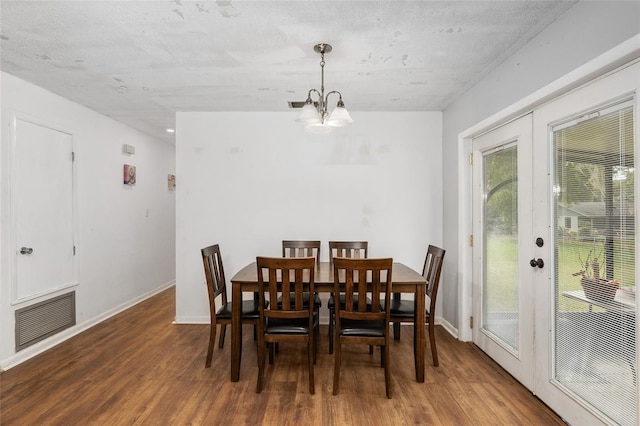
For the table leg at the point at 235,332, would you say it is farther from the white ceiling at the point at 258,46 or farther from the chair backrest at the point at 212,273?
the white ceiling at the point at 258,46

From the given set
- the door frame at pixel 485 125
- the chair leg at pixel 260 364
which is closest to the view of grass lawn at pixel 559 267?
the door frame at pixel 485 125

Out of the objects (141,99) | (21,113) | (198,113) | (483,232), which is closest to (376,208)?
(483,232)

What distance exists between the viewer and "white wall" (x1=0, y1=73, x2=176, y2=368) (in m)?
2.66

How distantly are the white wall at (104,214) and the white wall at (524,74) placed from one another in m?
4.02

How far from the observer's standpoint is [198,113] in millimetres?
3748

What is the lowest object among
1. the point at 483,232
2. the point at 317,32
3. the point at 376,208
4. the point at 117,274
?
the point at 117,274

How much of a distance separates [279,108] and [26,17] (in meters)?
2.15

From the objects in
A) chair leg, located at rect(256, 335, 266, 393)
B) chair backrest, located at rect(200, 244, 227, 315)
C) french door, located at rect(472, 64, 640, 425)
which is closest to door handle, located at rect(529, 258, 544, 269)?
french door, located at rect(472, 64, 640, 425)

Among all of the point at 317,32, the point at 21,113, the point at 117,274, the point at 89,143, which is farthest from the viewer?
the point at 117,274

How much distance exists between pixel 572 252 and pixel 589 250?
12cm

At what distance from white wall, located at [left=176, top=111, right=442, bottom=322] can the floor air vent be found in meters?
1.04

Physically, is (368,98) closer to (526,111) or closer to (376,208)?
(376,208)

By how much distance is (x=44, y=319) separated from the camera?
2971mm

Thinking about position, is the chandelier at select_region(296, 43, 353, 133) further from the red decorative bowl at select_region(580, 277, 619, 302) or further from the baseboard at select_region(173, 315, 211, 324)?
the baseboard at select_region(173, 315, 211, 324)
